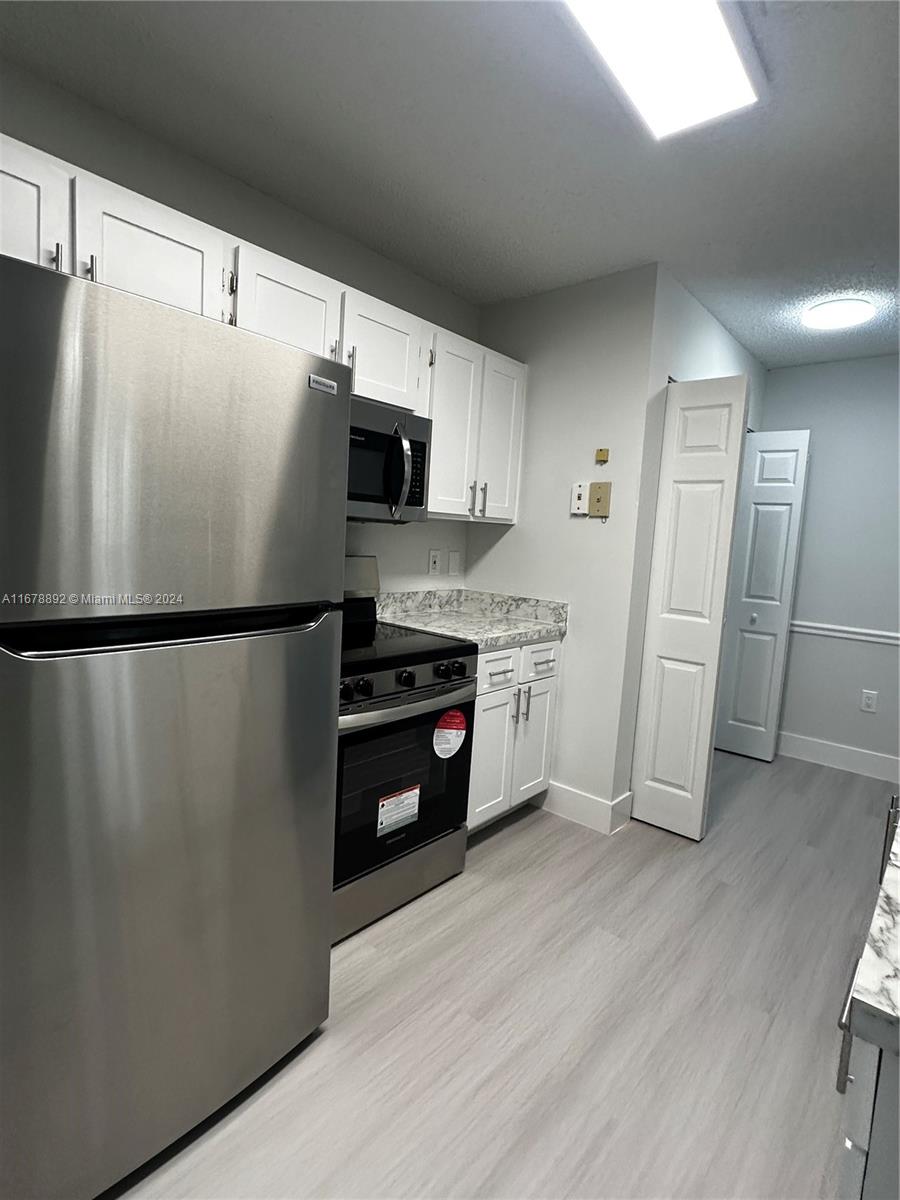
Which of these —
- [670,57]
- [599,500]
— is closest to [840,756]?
[599,500]

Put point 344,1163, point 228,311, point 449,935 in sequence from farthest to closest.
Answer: point 449,935, point 228,311, point 344,1163

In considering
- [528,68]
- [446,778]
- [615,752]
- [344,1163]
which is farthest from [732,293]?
[344,1163]

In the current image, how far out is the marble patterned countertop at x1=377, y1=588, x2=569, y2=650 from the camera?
2.56m

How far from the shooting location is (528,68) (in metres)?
1.56

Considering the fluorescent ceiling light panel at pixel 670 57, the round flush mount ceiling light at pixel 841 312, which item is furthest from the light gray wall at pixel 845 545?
the fluorescent ceiling light panel at pixel 670 57

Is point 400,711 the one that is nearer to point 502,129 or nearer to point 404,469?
point 404,469

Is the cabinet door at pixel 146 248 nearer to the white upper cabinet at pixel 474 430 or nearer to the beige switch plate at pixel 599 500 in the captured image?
the white upper cabinet at pixel 474 430

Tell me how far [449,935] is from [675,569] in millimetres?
1838

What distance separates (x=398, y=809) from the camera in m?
2.09

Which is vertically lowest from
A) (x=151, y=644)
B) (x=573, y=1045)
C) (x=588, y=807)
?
(x=573, y=1045)

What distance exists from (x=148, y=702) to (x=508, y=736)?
1.79 m

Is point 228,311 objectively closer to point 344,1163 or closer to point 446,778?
point 446,778

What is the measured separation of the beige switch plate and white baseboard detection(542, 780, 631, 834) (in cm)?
133

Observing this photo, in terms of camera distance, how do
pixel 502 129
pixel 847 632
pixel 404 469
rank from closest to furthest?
pixel 502 129, pixel 404 469, pixel 847 632
